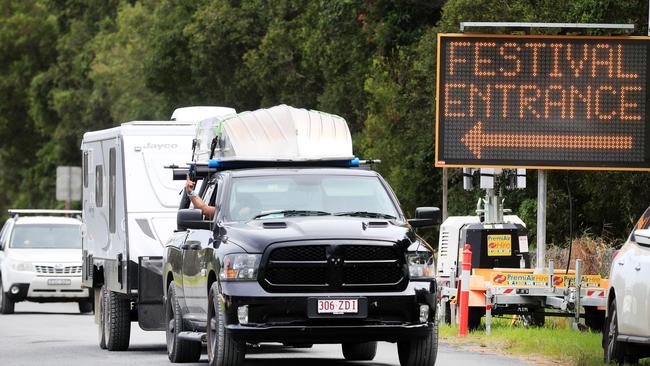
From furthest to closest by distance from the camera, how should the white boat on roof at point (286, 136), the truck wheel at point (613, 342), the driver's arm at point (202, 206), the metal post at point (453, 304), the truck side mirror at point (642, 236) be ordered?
the metal post at point (453, 304)
the white boat on roof at point (286, 136)
the driver's arm at point (202, 206)
the truck wheel at point (613, 342)
the truck side mirror at point (642, 236)

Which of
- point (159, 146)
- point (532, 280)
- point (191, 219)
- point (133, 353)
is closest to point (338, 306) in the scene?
point (191, 219)

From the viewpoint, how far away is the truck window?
846 inches

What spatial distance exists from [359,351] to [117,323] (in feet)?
14.0

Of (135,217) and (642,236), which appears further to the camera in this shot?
(135,217)

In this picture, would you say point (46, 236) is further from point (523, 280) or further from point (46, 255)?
point (523, 280)

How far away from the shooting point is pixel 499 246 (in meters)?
25.4

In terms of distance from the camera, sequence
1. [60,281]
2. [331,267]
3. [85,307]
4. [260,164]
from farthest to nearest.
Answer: [85,307]
[60,281]
[260,164]
[331,267]

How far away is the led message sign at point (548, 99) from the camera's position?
20.2 meters

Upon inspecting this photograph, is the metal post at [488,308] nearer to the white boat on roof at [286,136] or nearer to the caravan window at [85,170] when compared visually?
the white boat on roof at [286,136]

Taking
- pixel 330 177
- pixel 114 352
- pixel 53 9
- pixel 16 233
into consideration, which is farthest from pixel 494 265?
pixel 53 9

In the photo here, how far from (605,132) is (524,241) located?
18.1ft

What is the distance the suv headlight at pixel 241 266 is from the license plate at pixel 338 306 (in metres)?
0.61

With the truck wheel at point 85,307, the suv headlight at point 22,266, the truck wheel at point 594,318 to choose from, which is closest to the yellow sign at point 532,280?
the truck wheel at point 594,318

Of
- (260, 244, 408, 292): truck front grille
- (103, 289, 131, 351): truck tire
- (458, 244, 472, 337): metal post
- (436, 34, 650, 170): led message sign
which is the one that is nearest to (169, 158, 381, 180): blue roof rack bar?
(260, 244, 408, 292): truck front grille
